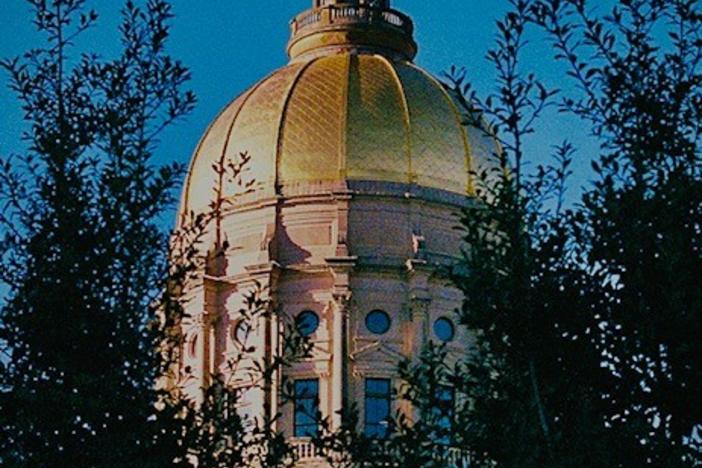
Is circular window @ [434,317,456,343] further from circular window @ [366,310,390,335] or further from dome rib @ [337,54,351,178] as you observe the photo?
dome rib @ [337,54,351,178]

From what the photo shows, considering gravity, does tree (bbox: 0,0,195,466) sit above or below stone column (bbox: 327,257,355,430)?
below

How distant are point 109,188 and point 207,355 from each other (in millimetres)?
42712

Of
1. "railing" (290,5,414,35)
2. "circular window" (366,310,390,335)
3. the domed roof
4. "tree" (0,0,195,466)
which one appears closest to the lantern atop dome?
"railing" (290,5,414,35)

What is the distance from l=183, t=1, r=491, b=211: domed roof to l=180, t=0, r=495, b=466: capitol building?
32 millimetres

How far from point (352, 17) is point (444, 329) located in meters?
11.7

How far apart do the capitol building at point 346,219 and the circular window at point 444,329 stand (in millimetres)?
43

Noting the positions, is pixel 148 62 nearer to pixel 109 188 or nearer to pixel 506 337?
pixel 109 188

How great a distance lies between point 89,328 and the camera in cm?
2186

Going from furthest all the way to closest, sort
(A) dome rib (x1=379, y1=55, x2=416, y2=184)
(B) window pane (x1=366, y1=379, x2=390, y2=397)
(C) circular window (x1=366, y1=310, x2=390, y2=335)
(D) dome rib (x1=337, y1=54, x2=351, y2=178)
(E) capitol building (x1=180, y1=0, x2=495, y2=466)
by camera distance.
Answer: (D) dome rib (x1=337, y1=54, x2=351, y2=178) < (A) dome rib (x1=379, y1=55, x2=416, y2=184) < (C) circular window (x1=366, y1=310, x2=390, y2=335) < (E) capitol building (x1=180, y1=0, x2=495, y2=466) < (B) window pane (x1=366, y1=379, x2=390, y2=397)

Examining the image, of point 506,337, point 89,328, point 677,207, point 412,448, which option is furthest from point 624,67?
point 89,328

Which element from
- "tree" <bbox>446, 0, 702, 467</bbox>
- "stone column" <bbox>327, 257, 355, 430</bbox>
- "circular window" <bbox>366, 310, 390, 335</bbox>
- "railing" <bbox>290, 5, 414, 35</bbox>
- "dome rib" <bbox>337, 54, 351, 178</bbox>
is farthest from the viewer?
"railing" <bbox>290, 5, 414, 35</bbox>

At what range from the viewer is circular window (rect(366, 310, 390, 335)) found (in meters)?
64.9

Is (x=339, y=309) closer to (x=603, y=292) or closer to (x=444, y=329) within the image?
(x=444, y=329)

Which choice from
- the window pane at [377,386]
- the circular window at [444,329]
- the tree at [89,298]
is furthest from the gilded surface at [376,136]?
the tree at [89,298]
